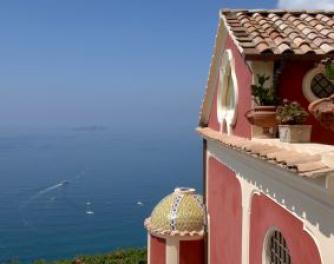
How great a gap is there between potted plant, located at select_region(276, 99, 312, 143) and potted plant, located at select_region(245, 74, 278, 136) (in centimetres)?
83

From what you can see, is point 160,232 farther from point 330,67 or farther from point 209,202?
point 330,67

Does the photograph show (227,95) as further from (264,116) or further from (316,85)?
(264,116)

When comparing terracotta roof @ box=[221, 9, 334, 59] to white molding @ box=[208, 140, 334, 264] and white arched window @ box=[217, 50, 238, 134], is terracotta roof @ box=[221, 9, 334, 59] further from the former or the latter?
white molding @ box=[208, 140, 334, 264]

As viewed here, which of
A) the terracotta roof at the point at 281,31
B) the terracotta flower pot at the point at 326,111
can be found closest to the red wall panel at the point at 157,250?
the terracotta roof at the point at 281,31

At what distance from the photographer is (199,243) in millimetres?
13953

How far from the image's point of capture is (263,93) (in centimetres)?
883

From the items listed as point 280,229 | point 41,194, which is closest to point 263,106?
point 280,229

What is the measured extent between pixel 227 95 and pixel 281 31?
248cm

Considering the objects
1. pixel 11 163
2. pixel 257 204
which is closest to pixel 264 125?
pixel 257 204

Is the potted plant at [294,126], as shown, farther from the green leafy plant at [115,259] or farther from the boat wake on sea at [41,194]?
the boat wake on sea at [41,194]

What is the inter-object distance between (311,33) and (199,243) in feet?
22.3

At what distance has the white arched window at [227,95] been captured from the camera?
10742mm

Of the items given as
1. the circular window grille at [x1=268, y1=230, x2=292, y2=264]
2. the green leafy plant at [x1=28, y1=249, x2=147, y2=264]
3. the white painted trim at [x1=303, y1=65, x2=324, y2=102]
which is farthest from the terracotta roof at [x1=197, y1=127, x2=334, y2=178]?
the green leafy plant at [x1=28, y1=249, x2=147, y2=264]

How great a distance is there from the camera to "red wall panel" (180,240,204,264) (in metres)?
13.8
